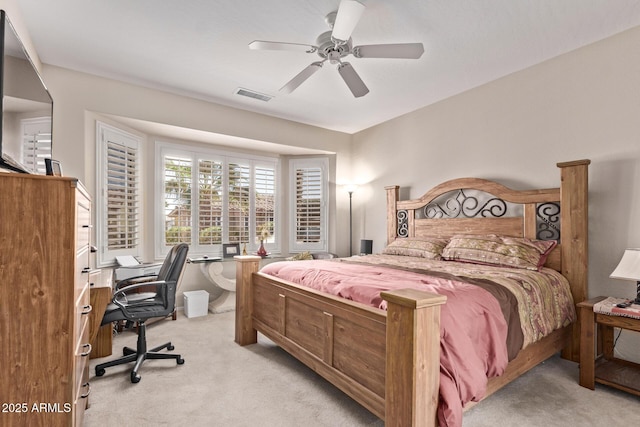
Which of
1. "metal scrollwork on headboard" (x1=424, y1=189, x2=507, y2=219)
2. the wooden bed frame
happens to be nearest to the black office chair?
the wooden bed frame

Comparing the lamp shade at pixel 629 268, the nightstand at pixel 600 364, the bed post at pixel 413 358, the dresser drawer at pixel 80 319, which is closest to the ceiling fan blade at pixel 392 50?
the bed post at pixel 413 358

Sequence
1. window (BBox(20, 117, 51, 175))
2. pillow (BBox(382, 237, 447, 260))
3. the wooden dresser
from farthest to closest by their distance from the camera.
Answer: pillow (BBox(382, 237, 447, 260))
window (BBox(20, 117, 51, 175))
the wooden dresser

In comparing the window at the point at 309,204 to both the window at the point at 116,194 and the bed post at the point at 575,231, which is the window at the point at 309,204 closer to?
the window at the point at 116,194

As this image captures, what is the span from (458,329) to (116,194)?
3.97 metres

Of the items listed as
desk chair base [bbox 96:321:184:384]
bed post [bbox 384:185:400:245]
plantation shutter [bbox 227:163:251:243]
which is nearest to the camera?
desk chair base [bbox 96:321:184:384]

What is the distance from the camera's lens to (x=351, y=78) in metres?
2.86

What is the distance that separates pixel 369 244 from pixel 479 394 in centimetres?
332

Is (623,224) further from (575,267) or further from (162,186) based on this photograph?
(162,186)

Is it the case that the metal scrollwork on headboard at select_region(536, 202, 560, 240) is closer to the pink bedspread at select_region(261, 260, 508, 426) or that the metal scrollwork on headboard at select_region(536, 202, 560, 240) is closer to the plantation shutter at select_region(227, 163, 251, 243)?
the pink bedspread at select_region(261, 260, 508, 426)

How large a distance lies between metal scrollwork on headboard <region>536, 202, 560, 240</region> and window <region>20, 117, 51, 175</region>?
13.6 ft

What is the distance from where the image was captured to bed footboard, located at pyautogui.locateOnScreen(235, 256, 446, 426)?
→ 155 centimetres

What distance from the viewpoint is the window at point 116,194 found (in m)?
3.77

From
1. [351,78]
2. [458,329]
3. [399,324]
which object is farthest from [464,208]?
[399,324]

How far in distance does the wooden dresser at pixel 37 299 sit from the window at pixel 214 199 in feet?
10.5
